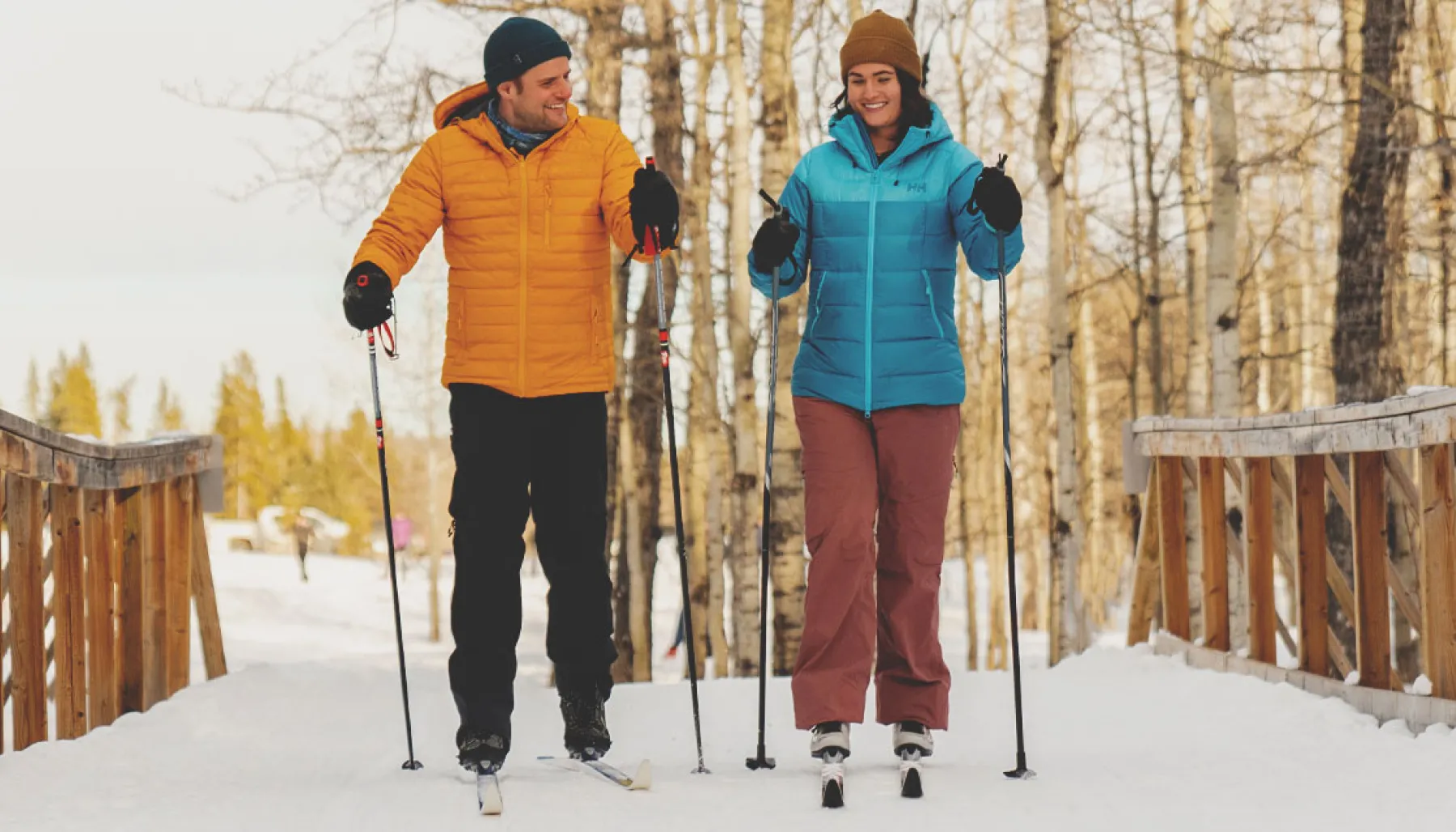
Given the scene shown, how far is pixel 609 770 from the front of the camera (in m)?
4.28

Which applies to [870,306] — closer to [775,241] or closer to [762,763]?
[775,241]

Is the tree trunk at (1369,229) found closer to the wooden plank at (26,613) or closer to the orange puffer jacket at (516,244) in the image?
the orange puffer jacket at (516,244)

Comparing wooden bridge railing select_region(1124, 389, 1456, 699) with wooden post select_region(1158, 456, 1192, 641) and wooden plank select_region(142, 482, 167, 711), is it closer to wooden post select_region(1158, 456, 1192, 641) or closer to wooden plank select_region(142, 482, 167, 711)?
wooden post select_region(1158, 456, 1192, 641)

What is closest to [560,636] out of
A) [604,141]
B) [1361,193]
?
[604,141]

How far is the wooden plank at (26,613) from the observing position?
480cm

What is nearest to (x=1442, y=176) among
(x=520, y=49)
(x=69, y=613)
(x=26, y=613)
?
(x=520, y=49)

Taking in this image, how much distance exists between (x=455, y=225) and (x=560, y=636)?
120 cm

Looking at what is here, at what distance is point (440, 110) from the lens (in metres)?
4.44

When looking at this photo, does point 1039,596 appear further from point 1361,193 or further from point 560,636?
point 560,636

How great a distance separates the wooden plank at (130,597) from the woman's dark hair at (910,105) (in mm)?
3434

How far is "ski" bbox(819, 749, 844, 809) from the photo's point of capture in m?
3.71

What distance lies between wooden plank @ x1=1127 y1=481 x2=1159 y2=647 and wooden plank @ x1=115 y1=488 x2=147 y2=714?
432 cm

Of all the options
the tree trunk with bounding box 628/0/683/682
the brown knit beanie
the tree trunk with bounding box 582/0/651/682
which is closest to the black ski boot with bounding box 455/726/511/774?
the brown knit beanie

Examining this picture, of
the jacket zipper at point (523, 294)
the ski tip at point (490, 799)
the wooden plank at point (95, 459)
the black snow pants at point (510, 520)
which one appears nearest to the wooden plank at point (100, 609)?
the wooden plank at point (95, 459)
